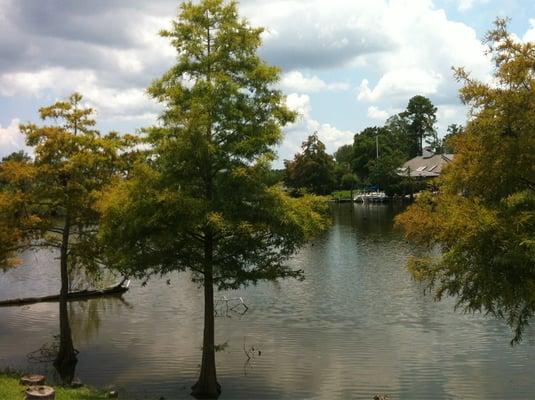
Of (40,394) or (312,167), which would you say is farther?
(312,167)

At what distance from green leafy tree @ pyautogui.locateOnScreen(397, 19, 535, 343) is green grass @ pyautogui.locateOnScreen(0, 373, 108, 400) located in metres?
9.63

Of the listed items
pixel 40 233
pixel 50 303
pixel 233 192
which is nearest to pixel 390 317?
A: pixel 233 192

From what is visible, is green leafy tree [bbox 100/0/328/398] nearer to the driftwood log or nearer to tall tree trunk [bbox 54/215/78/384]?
tall tree trunk [bbox 54/215/78/384]

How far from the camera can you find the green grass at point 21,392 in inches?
535

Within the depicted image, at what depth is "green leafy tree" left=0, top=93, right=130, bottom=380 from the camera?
1983cm

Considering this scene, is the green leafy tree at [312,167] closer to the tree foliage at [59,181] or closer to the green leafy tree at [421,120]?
the green leafy tree at [421,120]

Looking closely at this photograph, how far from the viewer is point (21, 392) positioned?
45.9 ft

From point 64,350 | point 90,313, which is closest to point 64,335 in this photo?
point 64,350

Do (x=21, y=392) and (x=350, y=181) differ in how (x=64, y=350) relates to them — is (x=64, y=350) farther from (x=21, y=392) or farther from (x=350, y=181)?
(x=350, y=181)

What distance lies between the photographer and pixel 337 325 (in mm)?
26141

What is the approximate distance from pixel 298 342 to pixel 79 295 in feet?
50.8

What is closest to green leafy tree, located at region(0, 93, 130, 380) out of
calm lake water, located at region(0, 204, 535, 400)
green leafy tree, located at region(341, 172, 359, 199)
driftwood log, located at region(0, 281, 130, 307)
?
calm lake water, located at region(0, 204, 535, 400)

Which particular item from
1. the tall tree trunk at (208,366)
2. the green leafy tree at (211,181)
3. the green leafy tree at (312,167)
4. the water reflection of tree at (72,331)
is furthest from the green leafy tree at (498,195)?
the green leafy tree at (312,167)

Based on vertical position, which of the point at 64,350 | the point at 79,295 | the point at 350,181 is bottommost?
the point at 64,350
